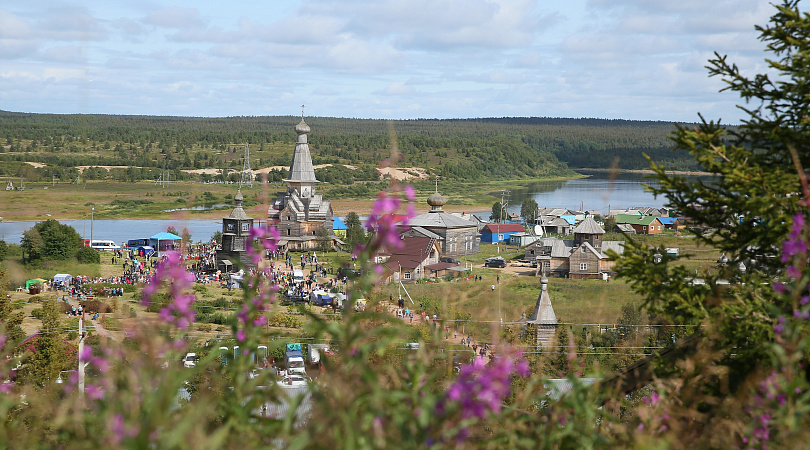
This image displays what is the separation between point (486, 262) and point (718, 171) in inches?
1801

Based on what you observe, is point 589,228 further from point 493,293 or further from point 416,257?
point 493,293

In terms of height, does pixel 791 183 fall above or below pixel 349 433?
above

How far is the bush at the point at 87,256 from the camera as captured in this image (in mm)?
44969

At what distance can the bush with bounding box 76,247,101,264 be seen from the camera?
45.0 m

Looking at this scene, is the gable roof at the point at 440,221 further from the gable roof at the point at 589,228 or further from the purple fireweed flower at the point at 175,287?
the purple fireweed flower at the point at 175,287

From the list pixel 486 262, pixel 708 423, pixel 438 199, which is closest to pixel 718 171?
pixel 708 423

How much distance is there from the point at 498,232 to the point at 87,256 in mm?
33068

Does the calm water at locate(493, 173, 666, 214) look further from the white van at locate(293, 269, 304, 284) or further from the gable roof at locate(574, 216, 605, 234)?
the white van at locate(293, 269, 304, 284)

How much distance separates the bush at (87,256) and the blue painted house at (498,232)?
32.1 metres

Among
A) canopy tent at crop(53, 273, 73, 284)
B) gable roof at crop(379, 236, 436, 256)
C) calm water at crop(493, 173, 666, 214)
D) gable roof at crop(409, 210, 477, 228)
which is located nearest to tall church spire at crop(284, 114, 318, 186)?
gable roof at crop(409, 210, 477, 228)

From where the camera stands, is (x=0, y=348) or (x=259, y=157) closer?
(x=0, y=348)

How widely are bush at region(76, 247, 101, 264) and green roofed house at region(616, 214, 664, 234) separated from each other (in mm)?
42442

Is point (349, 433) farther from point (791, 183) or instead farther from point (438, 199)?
point (438, 199)

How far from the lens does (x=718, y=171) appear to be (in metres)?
4.62
